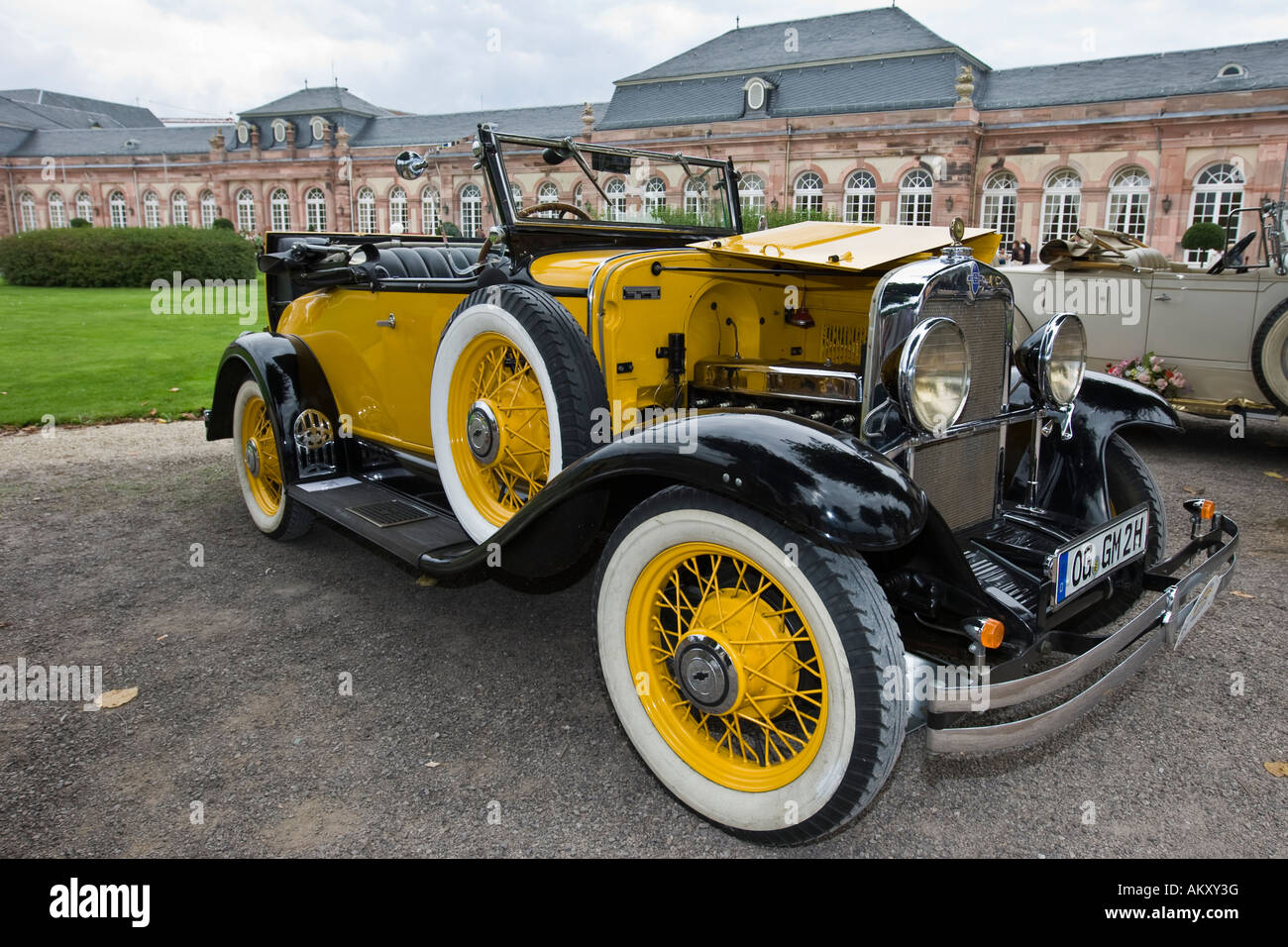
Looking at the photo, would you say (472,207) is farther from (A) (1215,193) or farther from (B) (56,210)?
(B) (56,210)

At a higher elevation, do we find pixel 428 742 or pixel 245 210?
pixel 245 210

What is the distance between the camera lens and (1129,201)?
1126 inches

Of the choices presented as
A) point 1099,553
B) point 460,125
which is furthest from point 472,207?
point 460,125

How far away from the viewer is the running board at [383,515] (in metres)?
3.23

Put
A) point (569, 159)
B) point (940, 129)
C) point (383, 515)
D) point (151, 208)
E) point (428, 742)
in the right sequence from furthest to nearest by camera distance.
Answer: point (151, 208), point (940, 129), point (569, 159), point (383, 515), point (428, 742)

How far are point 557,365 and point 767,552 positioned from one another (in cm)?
106

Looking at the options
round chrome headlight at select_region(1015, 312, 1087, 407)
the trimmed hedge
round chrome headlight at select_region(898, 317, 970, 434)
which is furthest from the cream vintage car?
the trimmed hedge

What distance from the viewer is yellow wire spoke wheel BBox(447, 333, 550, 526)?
3.18m

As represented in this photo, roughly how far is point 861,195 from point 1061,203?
687 centimetres

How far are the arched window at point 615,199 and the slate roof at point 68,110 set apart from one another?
2592 inches

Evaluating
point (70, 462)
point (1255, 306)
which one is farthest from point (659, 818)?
point (1255, 306)

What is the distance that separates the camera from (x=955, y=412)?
103 inches

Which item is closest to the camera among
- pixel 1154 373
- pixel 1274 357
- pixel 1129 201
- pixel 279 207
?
pixel 1274 357
